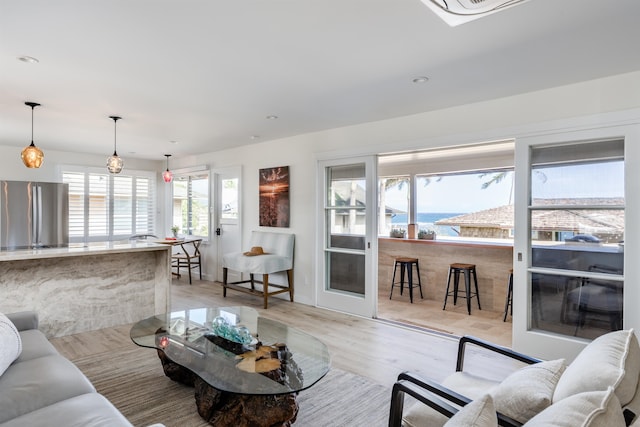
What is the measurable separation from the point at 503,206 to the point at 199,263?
5697 mm

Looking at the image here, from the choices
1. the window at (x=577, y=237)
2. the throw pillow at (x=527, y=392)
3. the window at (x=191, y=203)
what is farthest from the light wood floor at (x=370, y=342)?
the window at (x=191, y=203)

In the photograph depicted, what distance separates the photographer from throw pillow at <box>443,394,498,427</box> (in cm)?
101

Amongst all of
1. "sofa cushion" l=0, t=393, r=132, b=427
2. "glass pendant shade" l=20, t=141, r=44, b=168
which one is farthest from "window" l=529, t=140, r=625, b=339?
"glass pendant shade" l=20, t=141, r=44, b=168

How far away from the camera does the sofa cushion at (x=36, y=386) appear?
1.67 meters

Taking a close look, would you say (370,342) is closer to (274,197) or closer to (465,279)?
(465,279)

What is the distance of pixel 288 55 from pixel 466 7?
1262 mm

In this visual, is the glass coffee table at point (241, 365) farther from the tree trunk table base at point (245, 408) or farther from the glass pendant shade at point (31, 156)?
the glass pendant shade at point (31, 156)

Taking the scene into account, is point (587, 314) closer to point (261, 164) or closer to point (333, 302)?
point (333, 302)

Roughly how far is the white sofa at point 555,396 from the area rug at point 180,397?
0.85 meters

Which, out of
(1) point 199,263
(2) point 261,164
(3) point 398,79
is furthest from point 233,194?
(3) point 398,79

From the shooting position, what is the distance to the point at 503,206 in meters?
6.58

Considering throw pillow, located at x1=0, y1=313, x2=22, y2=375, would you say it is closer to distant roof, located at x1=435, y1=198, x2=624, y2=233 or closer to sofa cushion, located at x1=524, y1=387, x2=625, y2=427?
sofa cushion, located at x1=524, y1=387, x2=625, y2=427

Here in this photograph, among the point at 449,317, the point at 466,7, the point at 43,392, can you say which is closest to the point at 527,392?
the point at 466,7

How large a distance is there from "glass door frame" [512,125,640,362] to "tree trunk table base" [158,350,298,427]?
7.95 ft
